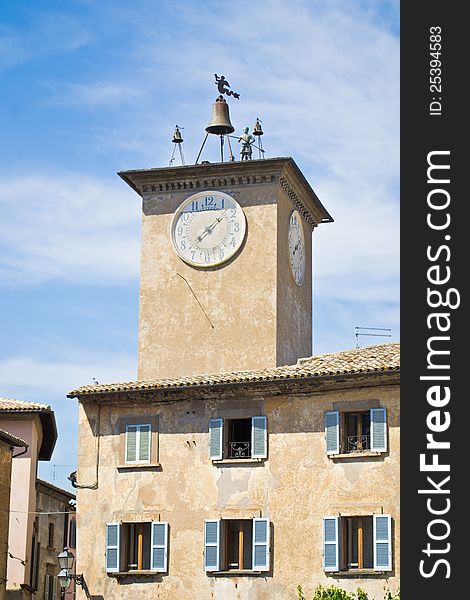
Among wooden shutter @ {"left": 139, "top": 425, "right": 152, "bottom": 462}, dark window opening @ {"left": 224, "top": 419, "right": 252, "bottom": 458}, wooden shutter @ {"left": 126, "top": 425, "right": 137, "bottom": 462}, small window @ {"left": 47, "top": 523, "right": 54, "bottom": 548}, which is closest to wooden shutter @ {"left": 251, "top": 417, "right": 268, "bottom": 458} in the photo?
dark window opening @ {"left": 224, "top": 419, "right": 252, "bottom": 458}

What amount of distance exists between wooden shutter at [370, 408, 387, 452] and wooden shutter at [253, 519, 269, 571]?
Result: 333cm

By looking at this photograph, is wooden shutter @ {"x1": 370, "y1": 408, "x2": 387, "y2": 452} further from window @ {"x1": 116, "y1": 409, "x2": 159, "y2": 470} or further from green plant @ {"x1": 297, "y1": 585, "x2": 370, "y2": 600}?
window @ {"x1": 116, "y1": 409, "x2": 159, "y2": 470}

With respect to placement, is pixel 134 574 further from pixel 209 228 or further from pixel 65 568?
pixel 209 228

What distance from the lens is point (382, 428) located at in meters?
31.1

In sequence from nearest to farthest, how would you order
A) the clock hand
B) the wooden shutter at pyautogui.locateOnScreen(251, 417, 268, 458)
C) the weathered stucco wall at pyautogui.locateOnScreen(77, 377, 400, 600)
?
the weathered stucco wall at pyautogui.locateOnScreen(77, 377, 400, 600), the wooden shutter at pyautogui.locateOnScreen(251, 417, 268, 458), the clock hand

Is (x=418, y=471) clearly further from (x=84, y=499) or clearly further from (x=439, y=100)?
(x=84, y=499)

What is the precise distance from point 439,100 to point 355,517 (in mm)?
16061

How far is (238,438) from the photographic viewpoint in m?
33.3

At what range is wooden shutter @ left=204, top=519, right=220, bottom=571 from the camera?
32062 millimetres

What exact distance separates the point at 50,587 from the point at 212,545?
722 inches

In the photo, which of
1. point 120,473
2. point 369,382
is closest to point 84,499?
point 120,473

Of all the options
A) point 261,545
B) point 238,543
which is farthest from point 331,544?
point 238,543

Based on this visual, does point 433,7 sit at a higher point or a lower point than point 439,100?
higher

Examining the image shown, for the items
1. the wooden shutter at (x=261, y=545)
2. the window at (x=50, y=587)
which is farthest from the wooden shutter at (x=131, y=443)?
the window at (x=50, y=587)
